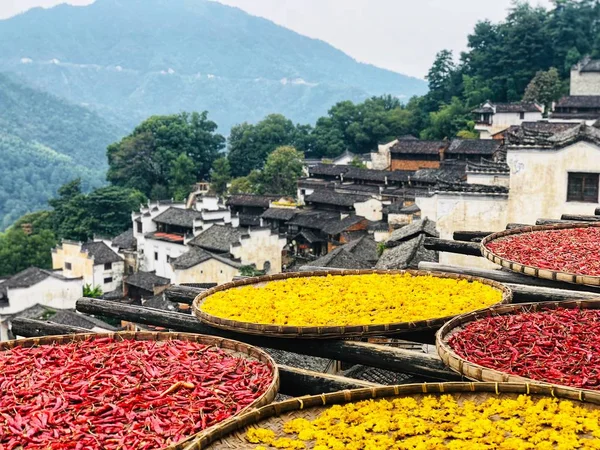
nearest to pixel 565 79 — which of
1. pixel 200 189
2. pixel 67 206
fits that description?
pixel 200 189

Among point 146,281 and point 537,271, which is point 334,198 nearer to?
point 146,281

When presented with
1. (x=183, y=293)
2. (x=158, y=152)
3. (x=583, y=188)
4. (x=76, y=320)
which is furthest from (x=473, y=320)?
(x=158, y=152)

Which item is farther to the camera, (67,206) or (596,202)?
(67,206)

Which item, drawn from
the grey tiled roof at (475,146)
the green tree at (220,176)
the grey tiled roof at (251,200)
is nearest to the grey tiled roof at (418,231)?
the grey tiled roof at (475,146)

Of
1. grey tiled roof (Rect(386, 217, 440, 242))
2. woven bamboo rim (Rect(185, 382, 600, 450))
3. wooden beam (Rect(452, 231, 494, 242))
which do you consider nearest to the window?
grey tiled roof (Rect(386, 217, 440, 242))

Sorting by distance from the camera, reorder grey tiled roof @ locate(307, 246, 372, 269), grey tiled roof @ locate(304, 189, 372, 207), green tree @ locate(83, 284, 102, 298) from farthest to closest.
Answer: grey tiled roof @ locate(304, 189, 372, 207), green tree @ locate(83, 284, 102, 298), grey tiled roof @ locate(307, 246, 372, 269)

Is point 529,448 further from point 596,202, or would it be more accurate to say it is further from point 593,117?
point 593,117

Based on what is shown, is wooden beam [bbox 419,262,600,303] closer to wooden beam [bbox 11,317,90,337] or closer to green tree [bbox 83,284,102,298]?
wooden beam [bbox 11,317,90,337]
